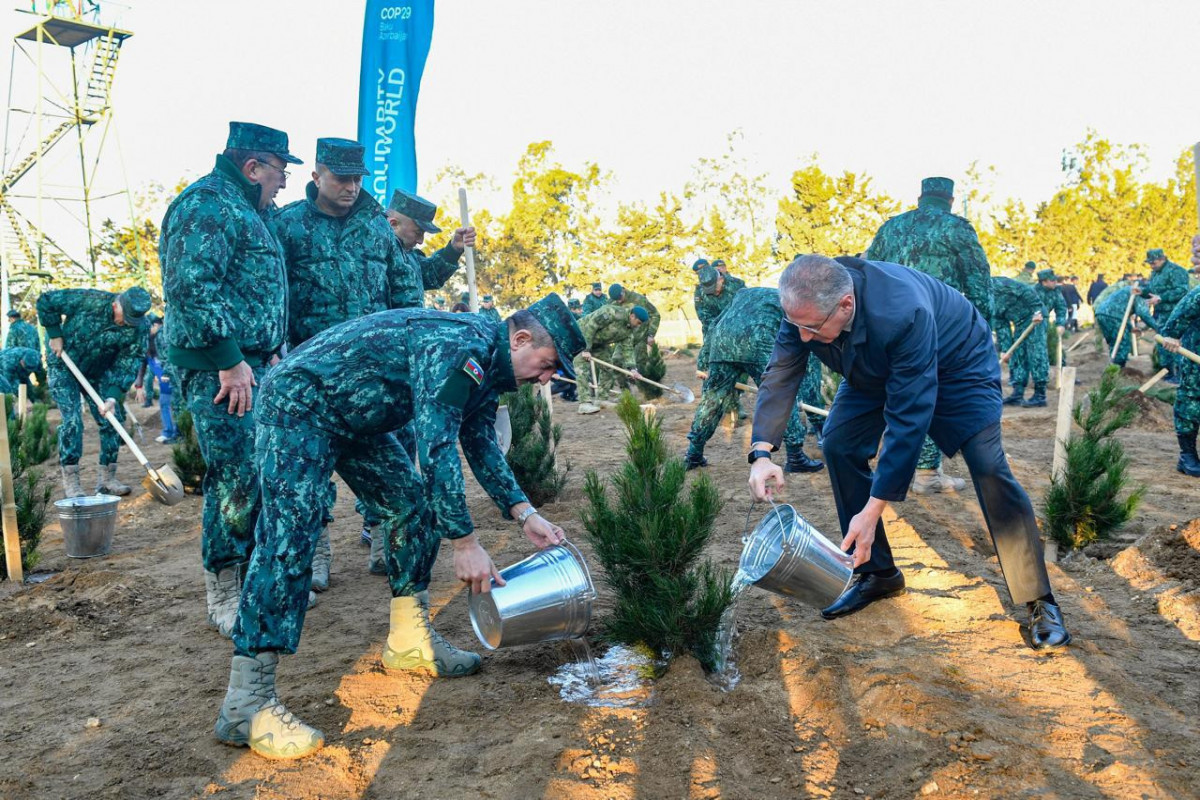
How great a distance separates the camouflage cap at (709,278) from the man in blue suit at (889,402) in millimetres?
6003

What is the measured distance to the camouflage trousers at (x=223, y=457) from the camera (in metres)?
3.46

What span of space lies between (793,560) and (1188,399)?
532 centimetres

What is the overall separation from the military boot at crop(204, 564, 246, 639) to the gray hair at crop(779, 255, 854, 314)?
2584 millimetres

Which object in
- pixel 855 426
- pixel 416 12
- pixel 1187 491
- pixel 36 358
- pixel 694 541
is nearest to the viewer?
pixel 694 541

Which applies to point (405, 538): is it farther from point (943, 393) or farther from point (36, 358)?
point (36, 358)

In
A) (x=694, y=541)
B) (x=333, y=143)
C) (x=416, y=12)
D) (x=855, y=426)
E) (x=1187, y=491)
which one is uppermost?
(x=416, y=12)

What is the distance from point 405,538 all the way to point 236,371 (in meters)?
0.97

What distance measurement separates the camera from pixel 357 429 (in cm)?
276

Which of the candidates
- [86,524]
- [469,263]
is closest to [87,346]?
[86,524]

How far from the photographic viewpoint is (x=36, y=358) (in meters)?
8.91

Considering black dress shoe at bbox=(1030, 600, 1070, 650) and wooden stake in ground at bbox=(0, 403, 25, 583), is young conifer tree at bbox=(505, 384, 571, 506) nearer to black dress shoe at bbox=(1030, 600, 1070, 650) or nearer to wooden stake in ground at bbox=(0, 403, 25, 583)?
wooden stake in ground at bbox=(0, 403, 25, 583)

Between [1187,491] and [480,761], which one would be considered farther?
[1187,491]

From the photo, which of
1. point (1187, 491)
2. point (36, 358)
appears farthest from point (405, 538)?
point (36, 358)

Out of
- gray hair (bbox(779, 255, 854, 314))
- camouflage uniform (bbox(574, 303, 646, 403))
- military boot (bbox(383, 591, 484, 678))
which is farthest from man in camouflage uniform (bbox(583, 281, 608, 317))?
gray hair (bbox(779, 255, 854, 314))
